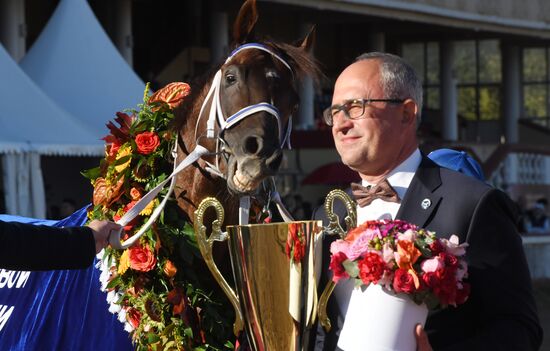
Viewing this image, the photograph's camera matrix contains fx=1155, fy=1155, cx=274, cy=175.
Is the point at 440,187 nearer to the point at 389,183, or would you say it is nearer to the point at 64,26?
the point at 389,183

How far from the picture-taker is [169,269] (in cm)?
455

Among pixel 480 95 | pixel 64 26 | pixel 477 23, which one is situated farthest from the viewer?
pixel 480 95

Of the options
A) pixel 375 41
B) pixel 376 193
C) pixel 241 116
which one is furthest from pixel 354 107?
pixel 375 41

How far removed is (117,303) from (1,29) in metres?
13.2

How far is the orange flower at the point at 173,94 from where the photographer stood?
16.6 feet

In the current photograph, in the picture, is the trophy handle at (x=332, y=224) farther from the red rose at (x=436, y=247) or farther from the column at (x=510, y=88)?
the column at (x=510, y=88)

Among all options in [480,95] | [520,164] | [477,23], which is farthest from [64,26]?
[480,95]

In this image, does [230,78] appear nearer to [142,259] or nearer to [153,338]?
[142,259]

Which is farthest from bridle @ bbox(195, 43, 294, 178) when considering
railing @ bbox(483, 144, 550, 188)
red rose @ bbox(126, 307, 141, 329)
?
railing @ bbox(483, 144, 550, 188)

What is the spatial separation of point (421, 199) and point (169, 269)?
1.72 m

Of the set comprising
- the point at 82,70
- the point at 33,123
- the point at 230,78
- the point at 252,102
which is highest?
the point at 82,70

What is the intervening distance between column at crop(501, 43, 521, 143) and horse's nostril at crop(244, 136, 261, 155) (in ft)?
86.4

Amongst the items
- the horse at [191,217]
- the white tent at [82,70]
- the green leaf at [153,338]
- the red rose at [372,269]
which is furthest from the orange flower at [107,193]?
the white tent at [82,70]

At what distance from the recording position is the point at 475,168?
5.39m
